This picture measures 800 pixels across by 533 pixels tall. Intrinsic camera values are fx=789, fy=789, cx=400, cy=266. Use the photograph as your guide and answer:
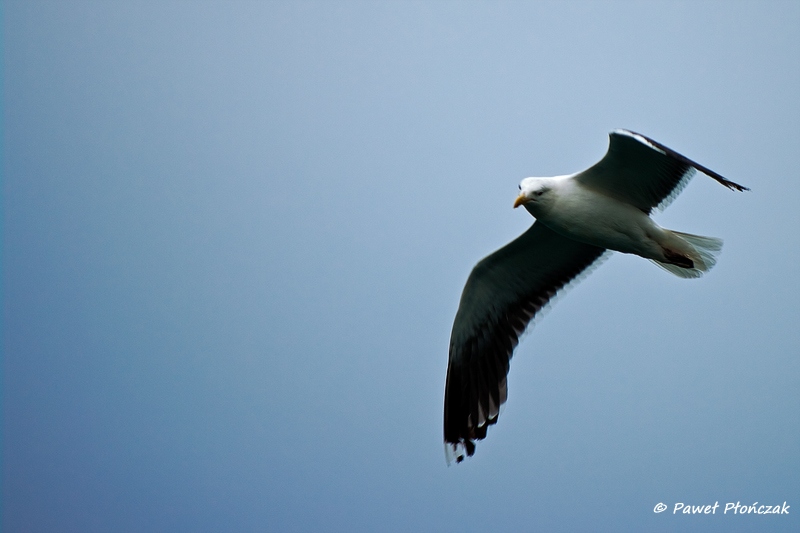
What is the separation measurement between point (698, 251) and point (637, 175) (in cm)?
47

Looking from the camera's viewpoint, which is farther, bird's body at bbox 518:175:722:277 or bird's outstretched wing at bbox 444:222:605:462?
bird's outstretched wing at bbox 444:222:605:462

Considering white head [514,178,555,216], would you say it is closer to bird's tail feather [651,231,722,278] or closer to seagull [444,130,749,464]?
seagull [444,130,749,464]

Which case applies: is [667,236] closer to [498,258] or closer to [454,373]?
[498,258]

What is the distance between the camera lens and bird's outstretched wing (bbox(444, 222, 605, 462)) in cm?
412

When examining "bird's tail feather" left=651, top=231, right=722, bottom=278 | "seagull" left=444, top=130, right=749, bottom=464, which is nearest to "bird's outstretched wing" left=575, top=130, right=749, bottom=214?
"seagull" left=444, top=130, right=749, bottom=464

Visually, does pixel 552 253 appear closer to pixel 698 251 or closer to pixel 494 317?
pixel 494 317

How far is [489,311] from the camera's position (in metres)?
4.29

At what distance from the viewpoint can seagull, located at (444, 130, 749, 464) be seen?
3.52 m

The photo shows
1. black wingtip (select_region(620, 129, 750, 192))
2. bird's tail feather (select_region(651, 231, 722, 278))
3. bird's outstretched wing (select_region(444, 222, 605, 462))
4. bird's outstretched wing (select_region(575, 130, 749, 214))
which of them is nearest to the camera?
black wingtip (select_region(620, 129, 750, 192))

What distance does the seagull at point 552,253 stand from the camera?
11.5 ft

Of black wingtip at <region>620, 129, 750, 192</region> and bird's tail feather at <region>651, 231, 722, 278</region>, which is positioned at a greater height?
black wingtip at <region>620, 129, 750, 192</region>

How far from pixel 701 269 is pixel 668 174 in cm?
49

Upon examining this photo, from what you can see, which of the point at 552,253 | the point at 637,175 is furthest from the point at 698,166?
the point at 552,253

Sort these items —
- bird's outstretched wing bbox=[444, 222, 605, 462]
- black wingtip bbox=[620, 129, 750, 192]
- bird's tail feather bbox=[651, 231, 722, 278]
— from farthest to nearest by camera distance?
bird's outstretched wing bbox=[444, 222, 605, 462]
bird's tail feather bbox=[651, 231, 722, 278]
black wingtip bbox=[620, 129, 750, 192]
